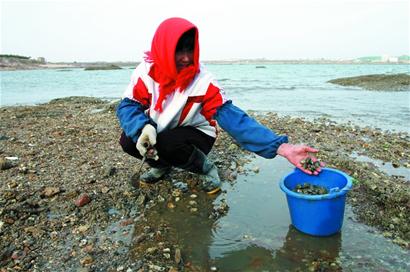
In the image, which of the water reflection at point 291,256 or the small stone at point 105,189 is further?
the small stone at point 105,189

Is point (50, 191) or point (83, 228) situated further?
point (50, 191)

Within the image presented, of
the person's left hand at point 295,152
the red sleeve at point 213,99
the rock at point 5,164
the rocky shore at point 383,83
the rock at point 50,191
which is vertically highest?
the red sleeve at point 213,99

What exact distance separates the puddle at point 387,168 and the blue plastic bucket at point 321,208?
1.77 m

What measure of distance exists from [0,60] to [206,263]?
75890 millimetres

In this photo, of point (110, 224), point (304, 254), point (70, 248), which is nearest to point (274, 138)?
point (304, 254)

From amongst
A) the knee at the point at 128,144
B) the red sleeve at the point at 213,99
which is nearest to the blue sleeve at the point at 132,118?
the knee at the point at 128,144

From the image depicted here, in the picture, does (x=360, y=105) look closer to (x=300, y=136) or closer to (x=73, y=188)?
(x=300, y=136)

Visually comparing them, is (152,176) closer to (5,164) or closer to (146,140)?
(146,140)

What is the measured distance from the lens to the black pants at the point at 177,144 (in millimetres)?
3426

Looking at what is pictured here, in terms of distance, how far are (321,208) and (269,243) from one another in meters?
0.48

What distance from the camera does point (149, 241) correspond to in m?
2.77

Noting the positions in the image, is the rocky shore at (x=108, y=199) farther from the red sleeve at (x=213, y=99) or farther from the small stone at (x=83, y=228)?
the red sleeve at (x=213, y=99)

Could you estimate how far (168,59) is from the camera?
2924mm

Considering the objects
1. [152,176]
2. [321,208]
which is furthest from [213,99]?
[321,208]
